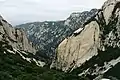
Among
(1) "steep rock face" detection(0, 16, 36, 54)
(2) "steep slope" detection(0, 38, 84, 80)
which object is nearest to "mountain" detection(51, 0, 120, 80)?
(2) "steep slope" detection(0, 38, 84, 80)

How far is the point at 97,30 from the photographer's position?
110938 millimetres

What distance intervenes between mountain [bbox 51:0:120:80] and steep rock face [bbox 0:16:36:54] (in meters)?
34.4

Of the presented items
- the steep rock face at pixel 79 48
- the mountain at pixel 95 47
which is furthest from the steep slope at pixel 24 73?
the steep rock face at pixel 79 48

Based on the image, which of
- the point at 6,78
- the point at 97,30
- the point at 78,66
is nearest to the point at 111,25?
Answer: the point at 97,30

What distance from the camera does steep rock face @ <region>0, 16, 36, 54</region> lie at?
148275 millimetres

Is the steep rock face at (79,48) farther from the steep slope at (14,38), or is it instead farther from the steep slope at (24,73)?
the steep slope at (24,73)

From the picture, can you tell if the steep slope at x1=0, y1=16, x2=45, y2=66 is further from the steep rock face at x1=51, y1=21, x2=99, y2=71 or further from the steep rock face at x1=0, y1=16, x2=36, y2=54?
the steep rock face at x1=51, y1=21, x2=99, y2=71

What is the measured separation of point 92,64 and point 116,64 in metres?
13.5

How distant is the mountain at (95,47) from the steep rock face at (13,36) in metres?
34.4

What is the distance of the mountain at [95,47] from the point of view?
294 ft

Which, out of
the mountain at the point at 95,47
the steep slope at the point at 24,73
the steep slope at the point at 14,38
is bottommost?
the steep slope at the point at 24,73

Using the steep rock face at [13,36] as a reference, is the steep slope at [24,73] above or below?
below

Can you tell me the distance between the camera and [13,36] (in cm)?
16438

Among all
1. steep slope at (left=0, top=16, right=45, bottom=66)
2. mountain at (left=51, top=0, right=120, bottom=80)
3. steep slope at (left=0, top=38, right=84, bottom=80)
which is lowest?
steep slope at (left=0, top=38, right=84, bottom=80)
